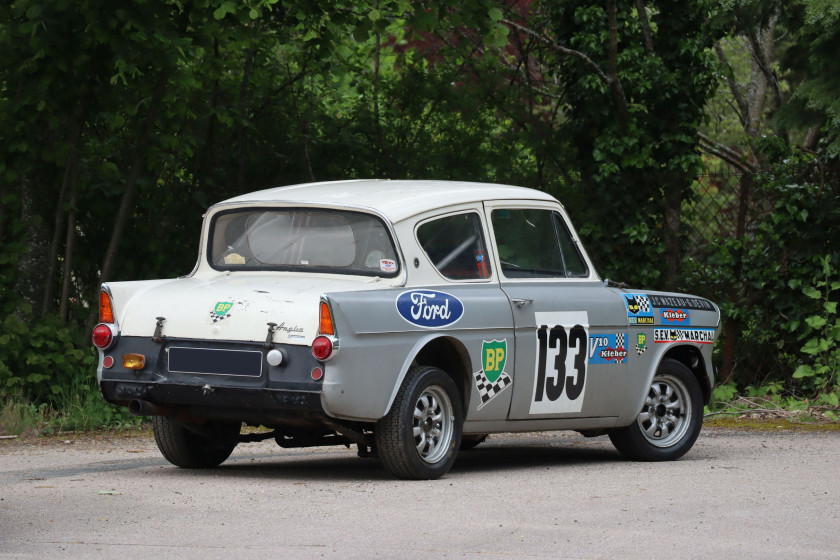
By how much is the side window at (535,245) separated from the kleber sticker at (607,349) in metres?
0.51

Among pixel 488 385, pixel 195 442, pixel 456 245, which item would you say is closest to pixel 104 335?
pixel 195 442

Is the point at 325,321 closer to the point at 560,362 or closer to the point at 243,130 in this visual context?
the point at 560,362

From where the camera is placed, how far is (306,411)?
7949mm

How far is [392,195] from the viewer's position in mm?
8953

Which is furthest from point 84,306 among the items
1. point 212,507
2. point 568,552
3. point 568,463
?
point 568,552

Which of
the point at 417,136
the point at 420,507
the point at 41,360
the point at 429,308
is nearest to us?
the point at 420,507

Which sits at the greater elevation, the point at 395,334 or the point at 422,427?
the point at 395,334

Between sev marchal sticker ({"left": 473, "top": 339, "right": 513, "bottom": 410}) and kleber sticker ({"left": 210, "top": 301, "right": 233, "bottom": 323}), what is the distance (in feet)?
5.29

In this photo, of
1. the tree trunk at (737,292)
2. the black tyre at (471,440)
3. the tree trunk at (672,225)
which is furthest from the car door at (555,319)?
the tree trunk at (672,225)

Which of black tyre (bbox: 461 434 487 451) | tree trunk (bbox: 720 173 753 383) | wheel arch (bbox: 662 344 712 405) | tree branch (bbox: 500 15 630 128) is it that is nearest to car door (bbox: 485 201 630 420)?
wheel arch (bbox: 662 344 712 405)

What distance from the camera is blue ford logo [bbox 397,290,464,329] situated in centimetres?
828

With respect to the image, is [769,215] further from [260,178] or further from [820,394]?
[260,178]

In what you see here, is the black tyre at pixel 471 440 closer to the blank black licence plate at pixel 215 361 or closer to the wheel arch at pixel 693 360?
the wheel arch at pixel 693 360

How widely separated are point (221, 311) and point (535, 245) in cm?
246
